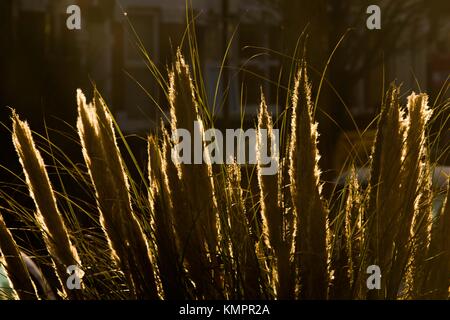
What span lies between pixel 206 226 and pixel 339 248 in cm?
18

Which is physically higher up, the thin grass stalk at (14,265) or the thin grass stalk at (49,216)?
the thin grass stalk at (49,216)

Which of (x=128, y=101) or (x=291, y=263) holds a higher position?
(x=291, y=263)

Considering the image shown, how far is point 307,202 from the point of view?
108 centimetres

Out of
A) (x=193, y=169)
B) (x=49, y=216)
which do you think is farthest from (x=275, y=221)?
(x=49, y=216)

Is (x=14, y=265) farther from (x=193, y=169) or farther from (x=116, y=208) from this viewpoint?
(x=193, y=169)

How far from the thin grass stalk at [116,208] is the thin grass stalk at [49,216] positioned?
0.07 metres

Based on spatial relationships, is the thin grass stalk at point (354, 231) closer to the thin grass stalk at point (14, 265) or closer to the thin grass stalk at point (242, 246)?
the thin grass stalk at point (242, 246)

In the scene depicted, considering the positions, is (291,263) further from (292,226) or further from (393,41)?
(393,41)

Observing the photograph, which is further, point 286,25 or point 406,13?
point 406,13

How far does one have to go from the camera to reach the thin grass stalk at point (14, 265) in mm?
1204

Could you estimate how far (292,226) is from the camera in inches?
43.9

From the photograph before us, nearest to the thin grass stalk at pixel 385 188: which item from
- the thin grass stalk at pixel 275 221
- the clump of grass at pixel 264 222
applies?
the clump of grass at pixel 264 222
